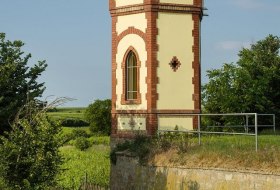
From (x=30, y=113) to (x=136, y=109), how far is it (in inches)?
231

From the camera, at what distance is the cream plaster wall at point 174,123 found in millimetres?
19203

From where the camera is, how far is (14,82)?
18062 millimetres

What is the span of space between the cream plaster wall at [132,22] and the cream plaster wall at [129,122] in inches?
A: 133

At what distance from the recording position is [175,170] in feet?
51.9

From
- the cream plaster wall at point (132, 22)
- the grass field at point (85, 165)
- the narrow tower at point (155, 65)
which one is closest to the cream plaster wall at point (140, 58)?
the narrow tower at point (155, 65)

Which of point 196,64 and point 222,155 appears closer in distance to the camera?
point 222,155

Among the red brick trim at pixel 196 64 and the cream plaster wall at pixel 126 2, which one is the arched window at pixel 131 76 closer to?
the cream plaster wall at pixel 126 2

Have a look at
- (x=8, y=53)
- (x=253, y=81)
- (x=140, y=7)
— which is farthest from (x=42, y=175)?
(x=253, y=81)

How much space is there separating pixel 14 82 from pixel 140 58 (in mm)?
4788

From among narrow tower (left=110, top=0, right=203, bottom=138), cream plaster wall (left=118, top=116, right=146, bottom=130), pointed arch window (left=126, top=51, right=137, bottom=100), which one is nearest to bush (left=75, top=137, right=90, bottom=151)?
narrow tower (left=110, top=0, right=203, bottom=138)

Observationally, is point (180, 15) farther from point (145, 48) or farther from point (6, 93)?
point (6, 93)

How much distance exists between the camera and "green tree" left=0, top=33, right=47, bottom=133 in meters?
17.4

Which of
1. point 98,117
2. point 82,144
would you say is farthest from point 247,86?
point 98,117

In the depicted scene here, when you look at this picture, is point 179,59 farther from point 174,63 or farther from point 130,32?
point 130,32
